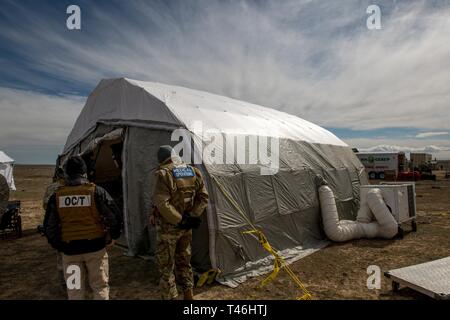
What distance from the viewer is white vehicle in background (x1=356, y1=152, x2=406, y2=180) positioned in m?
34.6

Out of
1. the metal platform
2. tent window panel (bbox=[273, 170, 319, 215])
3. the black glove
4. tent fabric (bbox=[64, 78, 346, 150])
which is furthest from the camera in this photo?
tent window panel (bbox=[273, 170, 319, 215])

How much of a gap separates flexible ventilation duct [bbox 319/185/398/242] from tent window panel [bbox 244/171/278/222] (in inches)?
82.9

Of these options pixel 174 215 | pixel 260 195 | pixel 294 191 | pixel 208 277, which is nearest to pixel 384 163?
pixel 294 191

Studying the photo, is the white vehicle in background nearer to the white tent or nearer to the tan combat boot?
the tan combat boot

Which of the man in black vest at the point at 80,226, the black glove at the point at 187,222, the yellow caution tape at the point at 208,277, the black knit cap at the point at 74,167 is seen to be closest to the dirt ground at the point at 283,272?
the yellow caution tape at the point at 208,277

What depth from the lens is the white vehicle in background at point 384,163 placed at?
34562 millimetres

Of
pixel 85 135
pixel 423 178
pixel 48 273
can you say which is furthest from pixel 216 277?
pixel 423 178

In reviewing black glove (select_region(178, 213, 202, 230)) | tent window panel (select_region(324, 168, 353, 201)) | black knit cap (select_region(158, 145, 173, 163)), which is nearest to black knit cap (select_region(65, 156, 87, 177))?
black knit cap (select_region(158, 145, 173, 163))

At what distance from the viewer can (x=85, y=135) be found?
29.2ft

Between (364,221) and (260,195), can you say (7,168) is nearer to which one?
(260,195)

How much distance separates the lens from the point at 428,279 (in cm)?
516

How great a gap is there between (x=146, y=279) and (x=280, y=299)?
268 cm

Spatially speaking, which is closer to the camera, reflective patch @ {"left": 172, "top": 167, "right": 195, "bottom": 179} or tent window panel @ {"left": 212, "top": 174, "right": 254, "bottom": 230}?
reflective patch @ {"left": 172, "top": 167, "right": 195, "bottom": 179}

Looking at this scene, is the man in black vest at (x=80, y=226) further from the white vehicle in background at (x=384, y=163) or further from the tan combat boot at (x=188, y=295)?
the white vehicle in background at (x=384, y=163)
